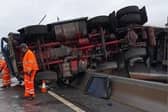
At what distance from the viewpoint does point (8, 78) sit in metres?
18.0

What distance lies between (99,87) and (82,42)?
3315 millimetres

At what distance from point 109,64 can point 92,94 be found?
3.22 metres

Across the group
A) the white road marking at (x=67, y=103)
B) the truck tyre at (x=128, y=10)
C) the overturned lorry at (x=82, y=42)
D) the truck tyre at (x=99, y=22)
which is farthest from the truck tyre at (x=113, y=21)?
the white road marking at (x=67, y=103)

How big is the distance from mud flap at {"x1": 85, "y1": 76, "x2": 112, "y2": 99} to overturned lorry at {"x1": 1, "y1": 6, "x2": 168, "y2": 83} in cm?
221

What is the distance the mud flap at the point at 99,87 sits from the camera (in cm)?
1105

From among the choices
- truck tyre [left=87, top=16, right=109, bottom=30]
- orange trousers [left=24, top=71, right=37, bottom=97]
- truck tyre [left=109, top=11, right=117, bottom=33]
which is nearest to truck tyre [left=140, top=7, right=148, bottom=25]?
truck tyre [left=109, top=11, right=117, bottom=33]

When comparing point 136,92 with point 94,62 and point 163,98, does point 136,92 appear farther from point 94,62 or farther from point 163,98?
point 94,62

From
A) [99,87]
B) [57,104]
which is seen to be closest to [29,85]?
[57,104]

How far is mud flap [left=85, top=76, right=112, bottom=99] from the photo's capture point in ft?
36.3

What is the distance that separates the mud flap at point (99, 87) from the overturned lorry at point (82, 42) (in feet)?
7.24

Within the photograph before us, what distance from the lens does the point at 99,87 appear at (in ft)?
38.0

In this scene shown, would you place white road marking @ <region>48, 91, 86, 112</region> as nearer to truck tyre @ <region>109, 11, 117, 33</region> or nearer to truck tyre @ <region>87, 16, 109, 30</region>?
truck tyre @ <region>87, 16, 109, 30</region>

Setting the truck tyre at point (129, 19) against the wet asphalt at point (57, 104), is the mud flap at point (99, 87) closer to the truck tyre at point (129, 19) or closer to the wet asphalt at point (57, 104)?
the wet asphalt at point (57, 104)

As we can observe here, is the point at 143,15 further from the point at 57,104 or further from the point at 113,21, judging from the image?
the point at 57,104
